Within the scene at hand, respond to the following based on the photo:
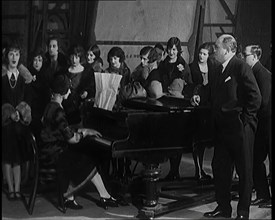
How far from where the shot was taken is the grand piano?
404 centimetres

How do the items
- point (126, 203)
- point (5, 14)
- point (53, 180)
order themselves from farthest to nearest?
point (126, 203) < point (53, 180) < point (5, 14)

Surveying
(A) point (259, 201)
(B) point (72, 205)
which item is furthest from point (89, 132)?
(A) point (259, 201)

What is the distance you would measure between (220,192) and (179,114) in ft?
1.97

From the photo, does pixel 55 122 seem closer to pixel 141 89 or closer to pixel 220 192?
pixel 141 89

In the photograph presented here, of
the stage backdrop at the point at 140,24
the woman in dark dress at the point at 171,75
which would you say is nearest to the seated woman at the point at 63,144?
the stage backdrop at the point at 140,24

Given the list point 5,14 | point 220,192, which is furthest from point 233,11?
point 5,14

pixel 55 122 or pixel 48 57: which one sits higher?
pixel 48 57

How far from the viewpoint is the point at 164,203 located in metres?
4.58

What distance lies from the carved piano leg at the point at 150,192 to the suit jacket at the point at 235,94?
58cm

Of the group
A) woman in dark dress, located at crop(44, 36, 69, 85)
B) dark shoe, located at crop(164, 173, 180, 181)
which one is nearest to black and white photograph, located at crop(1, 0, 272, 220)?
woman in dark dress, located at crop(44, 36, 69, 85)

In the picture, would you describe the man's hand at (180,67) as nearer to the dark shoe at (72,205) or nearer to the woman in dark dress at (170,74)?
the woman in dark dress at (170,74)

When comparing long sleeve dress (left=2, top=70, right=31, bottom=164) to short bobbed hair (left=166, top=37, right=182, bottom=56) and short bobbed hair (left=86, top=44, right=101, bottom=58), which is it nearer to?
short bobbed hair (left=86, top=44, right=101, bottom=58)

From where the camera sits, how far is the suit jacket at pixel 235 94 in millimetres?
4094

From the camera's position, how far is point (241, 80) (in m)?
4.10
